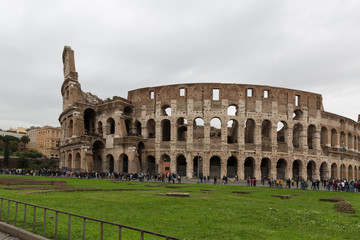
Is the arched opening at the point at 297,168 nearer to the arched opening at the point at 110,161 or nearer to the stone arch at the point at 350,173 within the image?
the stone arch at the point at 350,173

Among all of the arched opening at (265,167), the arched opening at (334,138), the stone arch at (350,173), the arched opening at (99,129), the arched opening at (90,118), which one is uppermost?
the arched opening at (90,118)

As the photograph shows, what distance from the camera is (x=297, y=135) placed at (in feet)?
154

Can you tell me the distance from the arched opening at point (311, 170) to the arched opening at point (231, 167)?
1110 centimetres

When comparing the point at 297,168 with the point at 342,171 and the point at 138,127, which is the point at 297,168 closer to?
the point at 342,171

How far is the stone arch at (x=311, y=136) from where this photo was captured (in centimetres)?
4678

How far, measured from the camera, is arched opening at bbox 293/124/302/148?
45.8m

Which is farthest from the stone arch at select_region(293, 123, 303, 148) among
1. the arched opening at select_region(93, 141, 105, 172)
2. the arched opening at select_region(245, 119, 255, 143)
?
the arched opening at select_region(93, 141, 105, 172)

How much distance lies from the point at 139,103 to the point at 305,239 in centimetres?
4004

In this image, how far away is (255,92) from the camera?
43.4 metres

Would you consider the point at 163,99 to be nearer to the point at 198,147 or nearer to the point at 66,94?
the point at 198,147

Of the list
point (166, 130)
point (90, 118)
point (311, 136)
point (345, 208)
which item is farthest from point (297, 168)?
point (345, 208)

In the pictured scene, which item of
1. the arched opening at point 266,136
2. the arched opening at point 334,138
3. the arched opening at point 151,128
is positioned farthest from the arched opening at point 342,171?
the arched opening at point 151,128

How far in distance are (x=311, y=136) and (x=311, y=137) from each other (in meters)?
0.15

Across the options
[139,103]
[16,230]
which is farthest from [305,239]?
[139,103]
